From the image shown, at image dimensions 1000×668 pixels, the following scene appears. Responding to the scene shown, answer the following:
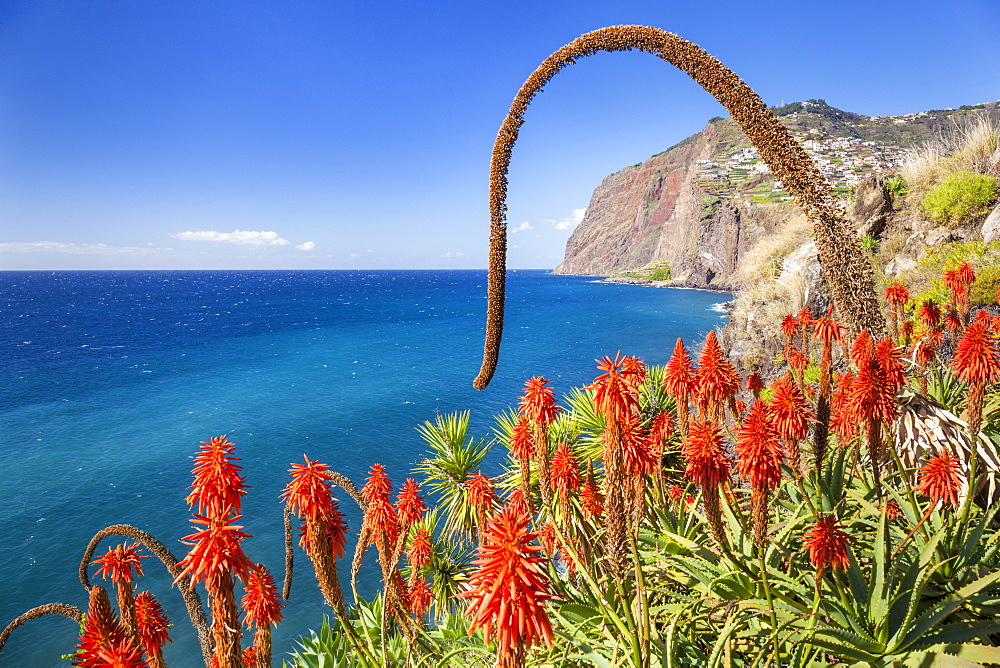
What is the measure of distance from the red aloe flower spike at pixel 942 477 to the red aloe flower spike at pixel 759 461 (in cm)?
94

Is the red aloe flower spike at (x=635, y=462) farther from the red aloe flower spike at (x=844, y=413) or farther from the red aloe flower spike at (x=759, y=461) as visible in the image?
the red aloe flower spike at (x=844, y=413)

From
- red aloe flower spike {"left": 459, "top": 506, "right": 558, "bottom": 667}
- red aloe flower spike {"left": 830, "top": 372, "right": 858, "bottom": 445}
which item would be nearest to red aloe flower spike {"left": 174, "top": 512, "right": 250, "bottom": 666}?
red aloe flower spike {"left": 459, "top": 506, "right": 558, "bottom": 667}

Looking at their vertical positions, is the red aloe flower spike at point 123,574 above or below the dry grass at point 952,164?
below

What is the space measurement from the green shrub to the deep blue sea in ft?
69.3

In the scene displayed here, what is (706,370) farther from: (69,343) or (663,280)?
(663,280)

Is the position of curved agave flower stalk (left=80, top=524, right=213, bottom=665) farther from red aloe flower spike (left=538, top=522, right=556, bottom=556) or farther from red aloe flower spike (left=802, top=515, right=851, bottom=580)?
red aloe flower spike (left=802, top=515, right=851, bottom=580)

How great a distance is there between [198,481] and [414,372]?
45.7 metres

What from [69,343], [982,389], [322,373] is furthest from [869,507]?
[69,343]

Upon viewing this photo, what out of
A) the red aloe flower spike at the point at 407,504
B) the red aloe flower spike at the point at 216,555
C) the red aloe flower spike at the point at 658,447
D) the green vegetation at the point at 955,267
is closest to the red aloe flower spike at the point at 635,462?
the red aloe flower spike at the point at 658,447

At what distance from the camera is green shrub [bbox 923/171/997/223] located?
12094 millimetres

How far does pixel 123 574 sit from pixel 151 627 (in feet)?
2.05

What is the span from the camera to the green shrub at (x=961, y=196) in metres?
12.1

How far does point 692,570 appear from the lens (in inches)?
115

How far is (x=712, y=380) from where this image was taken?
12.9 ft
